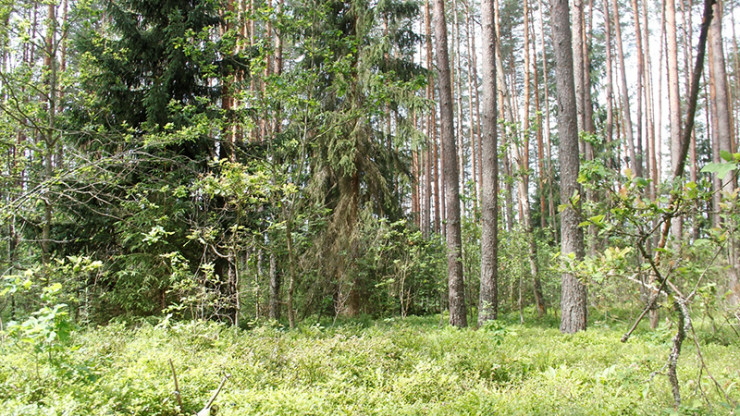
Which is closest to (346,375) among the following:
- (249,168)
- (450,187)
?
Answer: (249,168)

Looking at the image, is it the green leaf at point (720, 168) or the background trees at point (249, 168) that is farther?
the background trees at point (249, 168)

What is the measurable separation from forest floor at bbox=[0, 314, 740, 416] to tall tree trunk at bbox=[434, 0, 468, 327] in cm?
247

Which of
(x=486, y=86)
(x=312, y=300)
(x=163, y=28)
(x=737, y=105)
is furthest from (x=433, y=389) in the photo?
(x=737, y=105)

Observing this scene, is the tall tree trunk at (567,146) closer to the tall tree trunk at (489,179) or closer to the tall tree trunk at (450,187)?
the tall tree trunk at (489,179)

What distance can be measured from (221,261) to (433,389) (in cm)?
608

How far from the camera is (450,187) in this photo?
940 cm

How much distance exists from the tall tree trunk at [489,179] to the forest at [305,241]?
46mm

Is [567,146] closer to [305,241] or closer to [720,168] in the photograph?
[305,241]

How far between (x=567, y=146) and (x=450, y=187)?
249cm

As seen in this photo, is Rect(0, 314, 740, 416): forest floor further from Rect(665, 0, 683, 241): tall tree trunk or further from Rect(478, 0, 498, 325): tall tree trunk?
Rect(665, 0, 683, 241): tall tree trunk

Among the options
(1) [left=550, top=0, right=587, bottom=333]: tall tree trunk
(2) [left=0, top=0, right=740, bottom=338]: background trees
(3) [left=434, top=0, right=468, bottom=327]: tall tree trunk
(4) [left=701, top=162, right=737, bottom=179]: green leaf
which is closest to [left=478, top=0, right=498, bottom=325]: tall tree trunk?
(2) [left=0, top=0, right=740, bottom=338]: background trees

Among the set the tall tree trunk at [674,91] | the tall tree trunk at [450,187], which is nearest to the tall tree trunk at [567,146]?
the tall tree trunk at [450,187]

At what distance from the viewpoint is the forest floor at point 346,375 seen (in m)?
3.60

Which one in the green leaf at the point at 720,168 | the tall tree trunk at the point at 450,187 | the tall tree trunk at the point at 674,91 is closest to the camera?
the green leaf at the point at 720,168
